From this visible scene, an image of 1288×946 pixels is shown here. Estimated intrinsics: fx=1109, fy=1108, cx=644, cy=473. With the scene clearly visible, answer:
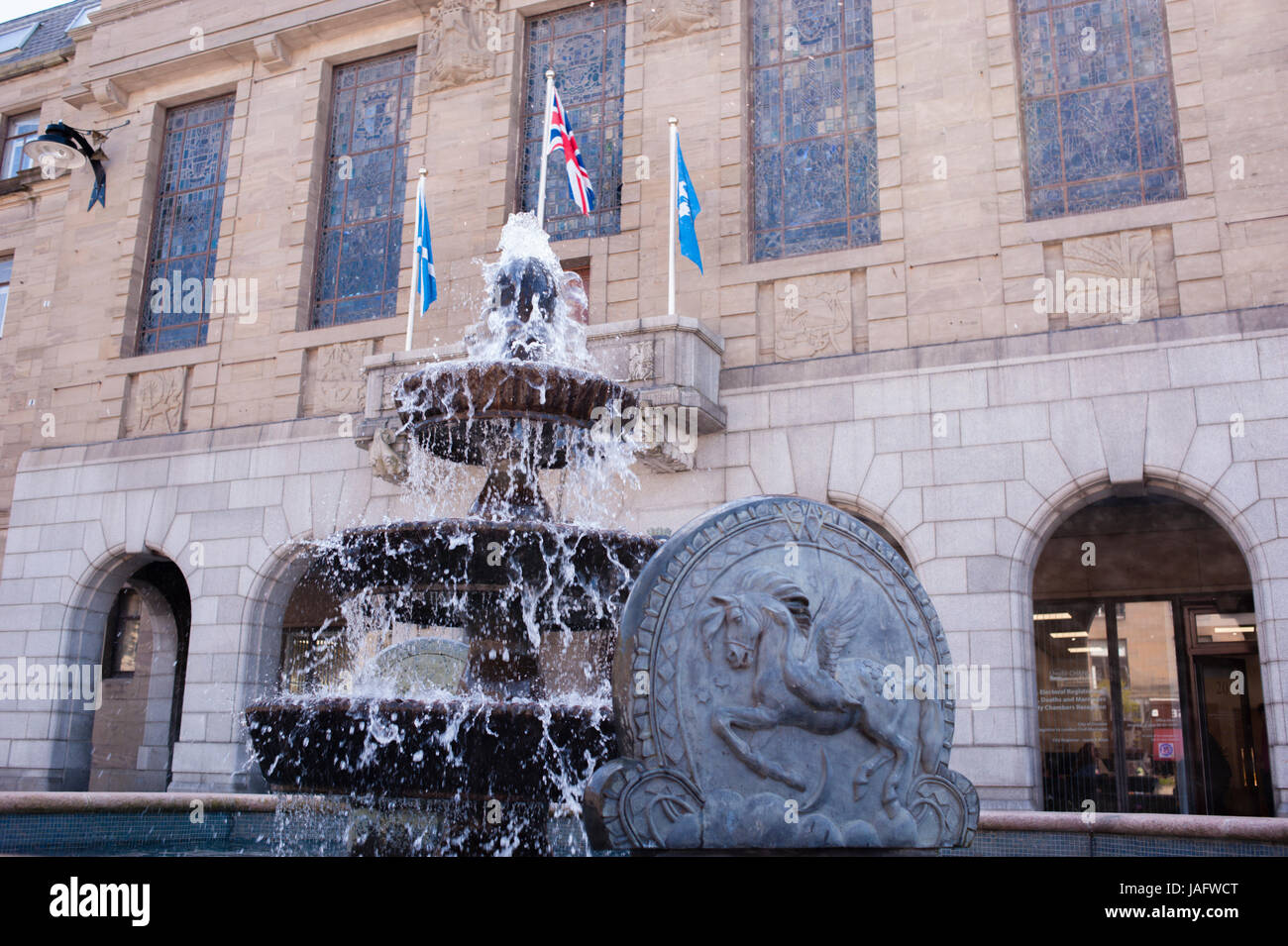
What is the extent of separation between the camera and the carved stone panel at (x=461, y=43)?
60.5 feet

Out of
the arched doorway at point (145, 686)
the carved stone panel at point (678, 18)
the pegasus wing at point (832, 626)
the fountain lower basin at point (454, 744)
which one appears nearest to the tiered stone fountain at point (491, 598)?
the fountain lower basin at point (454, 744)

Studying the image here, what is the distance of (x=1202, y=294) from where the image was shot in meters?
13.2

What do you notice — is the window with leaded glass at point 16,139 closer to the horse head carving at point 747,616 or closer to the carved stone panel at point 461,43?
the carved stone panel at point 461,43

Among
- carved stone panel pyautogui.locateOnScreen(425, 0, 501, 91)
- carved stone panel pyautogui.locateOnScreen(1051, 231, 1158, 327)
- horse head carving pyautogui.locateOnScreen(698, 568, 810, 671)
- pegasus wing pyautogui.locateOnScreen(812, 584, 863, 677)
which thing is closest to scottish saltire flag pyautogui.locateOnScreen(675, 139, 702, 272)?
carved stone panel pyautogui.locateOnScreen(1051, 231, 1158, 327)

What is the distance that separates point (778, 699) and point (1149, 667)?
13262mm

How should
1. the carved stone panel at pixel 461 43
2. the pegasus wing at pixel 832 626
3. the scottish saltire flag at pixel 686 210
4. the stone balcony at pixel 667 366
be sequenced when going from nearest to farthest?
the pegasus wing at pixel 832 626
the stone balcony at pixel 667 366
the scottish saltire flag at pixel 686 210
the carved stone panel at pixel 461 43

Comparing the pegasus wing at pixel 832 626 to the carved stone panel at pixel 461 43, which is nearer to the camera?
the pegasus wing at pixel 832 626

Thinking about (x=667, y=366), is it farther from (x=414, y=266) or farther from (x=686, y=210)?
(x=414, y=266)

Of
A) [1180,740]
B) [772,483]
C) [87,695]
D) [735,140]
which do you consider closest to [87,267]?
[87,695]

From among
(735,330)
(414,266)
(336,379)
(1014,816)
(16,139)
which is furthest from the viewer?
(16,139)

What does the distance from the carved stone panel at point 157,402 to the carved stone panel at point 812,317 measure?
1066 centimetres

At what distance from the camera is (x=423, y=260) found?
54.2 feet

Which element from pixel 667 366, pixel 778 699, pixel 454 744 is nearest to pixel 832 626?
pixel 778 699

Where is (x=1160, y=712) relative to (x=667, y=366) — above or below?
below
